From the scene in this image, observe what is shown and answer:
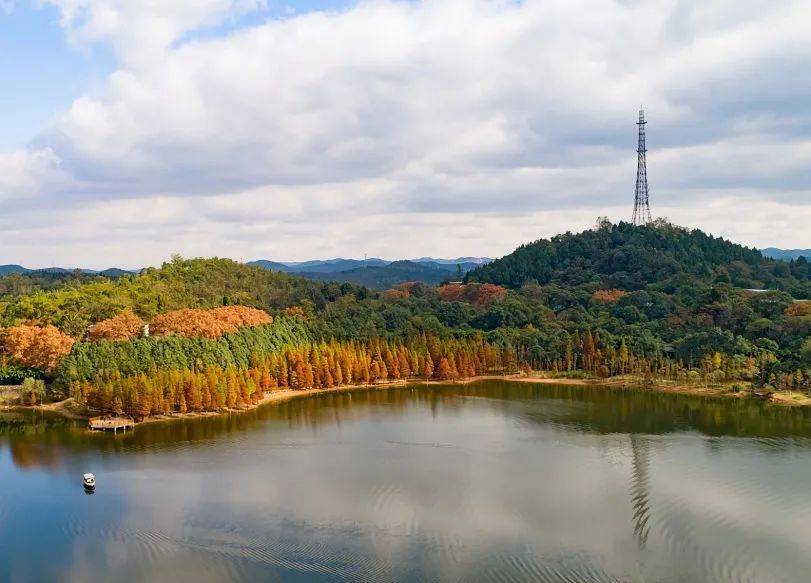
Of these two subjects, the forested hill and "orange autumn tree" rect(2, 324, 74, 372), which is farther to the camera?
the forested hill

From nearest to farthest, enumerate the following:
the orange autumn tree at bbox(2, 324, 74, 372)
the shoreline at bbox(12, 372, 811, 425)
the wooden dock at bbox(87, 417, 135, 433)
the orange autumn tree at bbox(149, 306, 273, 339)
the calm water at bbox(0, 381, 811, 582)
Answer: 1. the calm water at bbox(0, 381, 811, 582)
2. the wooden dock at bbox(87, 417, 135, 433)
3. the shoreline at bbox(12, 372, 811, 425)
4. the orange autumn tree at bbox(2, 324, 74, 372)
5. the orange autumn tree at bbox(149, 306, 273, 339)

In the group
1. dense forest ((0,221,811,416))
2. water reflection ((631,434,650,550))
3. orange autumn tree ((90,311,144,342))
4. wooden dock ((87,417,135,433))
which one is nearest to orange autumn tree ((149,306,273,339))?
dense forest ((0,221,811,416))

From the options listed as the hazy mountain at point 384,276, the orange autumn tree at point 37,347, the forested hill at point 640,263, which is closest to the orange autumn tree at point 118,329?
the orange autumn tree at point 37,347

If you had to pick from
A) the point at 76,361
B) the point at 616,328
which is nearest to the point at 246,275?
the point at 76,361

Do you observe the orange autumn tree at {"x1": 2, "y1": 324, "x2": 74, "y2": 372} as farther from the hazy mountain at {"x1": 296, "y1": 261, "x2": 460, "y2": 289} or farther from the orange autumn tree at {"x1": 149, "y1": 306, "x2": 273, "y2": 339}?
the hazy mountain at {"x1": 296, "y1": 261, "x2": 460, "y2": 289}

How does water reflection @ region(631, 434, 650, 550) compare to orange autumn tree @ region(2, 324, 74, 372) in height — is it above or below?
below

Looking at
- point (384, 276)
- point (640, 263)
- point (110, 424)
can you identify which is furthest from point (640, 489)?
point (384, 276)
